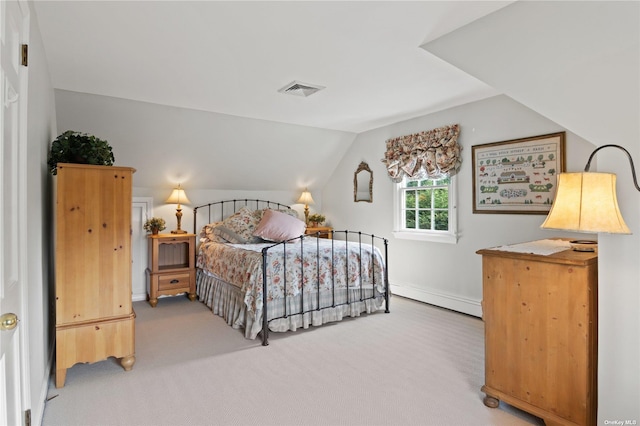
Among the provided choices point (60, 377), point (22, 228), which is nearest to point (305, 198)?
point (60, 377)

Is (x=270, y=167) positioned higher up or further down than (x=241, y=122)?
further down

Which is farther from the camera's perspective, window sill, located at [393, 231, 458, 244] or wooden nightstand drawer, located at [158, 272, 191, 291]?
wooden nightstand drawer, located at [158, 272, 191, 291]

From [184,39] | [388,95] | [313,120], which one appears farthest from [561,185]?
[313,120]

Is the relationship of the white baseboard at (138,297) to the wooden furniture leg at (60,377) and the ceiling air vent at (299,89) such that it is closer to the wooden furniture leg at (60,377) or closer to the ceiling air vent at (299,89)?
the wooden furniture leg at (60,377)

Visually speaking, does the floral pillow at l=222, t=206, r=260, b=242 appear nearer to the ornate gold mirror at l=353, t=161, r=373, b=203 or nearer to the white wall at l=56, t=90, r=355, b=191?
the white wall at l=56, t=90, r=355, b=191

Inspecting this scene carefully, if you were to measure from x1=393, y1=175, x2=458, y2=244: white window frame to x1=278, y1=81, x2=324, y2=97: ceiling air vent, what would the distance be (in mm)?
1873

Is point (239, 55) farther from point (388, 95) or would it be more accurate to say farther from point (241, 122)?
point (241, 122)

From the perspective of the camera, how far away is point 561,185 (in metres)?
2.01

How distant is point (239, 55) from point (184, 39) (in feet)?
1.34

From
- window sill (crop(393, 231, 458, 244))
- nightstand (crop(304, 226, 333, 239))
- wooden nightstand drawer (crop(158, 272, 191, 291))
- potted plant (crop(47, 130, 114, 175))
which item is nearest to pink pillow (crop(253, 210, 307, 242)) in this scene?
nightstand (crop(304, 226, 333, 239))

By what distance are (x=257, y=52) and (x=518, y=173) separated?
2.65 m

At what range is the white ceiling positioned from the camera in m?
2.19

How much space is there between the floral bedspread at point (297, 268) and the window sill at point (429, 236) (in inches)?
29.9

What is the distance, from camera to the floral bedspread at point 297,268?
3.50 m
